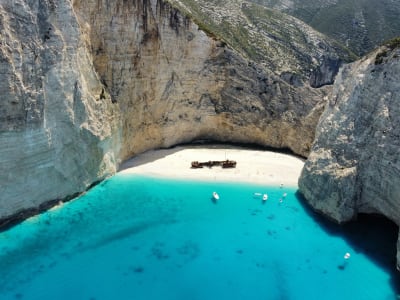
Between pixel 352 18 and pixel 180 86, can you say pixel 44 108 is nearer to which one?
pixel 180 86

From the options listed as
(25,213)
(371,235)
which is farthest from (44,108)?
(371,235)

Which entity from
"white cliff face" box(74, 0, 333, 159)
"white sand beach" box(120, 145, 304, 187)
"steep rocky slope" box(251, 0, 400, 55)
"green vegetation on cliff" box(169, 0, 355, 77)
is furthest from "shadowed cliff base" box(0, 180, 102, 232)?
"steep rocky slope" box(251, 0, 400, 55)

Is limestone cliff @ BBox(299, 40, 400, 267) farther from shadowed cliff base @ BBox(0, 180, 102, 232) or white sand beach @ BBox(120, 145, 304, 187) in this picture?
shadowed cliff base @ BBox(0, 180, 102, 232)

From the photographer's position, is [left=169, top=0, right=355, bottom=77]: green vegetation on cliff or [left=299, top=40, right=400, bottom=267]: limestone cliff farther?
[left=169, top=0, right=355, bottom=77]: green vegetation on cliff

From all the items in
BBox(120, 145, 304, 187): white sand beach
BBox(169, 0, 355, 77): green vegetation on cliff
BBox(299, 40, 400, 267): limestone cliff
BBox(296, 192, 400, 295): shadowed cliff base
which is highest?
BBox(169, 0, 355, 77): green vegetation on cliff

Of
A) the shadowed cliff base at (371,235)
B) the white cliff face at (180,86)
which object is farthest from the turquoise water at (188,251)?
the white cliff face at (180,86)

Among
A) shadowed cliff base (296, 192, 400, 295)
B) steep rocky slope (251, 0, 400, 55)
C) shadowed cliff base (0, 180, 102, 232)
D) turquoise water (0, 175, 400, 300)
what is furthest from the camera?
steep rocky slope (251, 0, 400, 55)

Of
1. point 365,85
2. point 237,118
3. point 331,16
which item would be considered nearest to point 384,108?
point 365,85

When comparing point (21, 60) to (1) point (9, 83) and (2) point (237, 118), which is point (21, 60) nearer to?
(1) point (9, 83)
